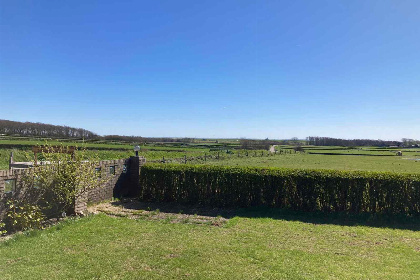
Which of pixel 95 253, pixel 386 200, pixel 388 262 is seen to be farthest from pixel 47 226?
pixel 386 200

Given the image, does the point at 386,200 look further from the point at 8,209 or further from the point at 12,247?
the point at 8,209

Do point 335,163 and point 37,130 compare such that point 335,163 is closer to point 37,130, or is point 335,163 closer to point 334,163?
point 334,163

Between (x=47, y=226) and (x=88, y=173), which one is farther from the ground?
(x=88, y=173)

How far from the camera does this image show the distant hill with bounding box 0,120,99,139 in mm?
50222

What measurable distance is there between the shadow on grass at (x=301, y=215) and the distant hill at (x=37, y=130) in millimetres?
51681

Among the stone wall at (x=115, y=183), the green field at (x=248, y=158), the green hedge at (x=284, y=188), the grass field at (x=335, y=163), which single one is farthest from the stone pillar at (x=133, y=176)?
the grass field at (x=335, y=163)

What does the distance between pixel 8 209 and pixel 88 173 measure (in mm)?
1786

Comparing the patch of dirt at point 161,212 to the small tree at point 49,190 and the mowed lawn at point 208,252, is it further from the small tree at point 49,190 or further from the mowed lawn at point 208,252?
the small tree at point 49,190

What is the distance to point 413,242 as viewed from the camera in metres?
5.23

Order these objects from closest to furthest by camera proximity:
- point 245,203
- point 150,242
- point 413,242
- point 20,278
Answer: point 20,278 → point 150,242 → point 413,242 → point 245,203

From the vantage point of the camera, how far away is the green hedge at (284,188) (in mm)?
7258

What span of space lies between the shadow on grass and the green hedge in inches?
8.6

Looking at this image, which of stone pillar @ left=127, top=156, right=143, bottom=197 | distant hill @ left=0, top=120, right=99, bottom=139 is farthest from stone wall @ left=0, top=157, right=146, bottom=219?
distant hill @ left=0, top=120, right=99, bottom=139

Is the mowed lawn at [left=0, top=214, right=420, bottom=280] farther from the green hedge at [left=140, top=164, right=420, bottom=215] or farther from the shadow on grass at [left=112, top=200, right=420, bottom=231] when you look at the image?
the green hedge at [left=140, top=164, right=420, bottom=215]
